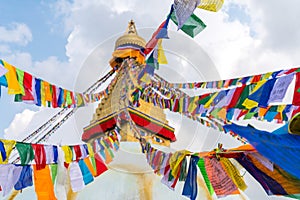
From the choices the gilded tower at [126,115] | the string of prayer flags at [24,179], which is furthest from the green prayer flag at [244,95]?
the gilded tower at [126,115]

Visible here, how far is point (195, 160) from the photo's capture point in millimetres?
4109

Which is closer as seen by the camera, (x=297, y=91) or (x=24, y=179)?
(x=297, y=91)

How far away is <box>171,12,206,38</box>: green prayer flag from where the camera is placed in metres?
4.18

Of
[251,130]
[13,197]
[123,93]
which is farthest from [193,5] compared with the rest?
[123,93]

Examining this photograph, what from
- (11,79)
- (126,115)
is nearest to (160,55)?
(11,79)

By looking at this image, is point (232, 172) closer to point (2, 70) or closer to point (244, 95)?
point (244, 95)

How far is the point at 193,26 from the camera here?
4219 millimetres

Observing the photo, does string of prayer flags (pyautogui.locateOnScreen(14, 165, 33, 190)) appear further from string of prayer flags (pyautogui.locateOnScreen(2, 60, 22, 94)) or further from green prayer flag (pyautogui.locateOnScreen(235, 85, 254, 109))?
green prayer flag (pyautogui.locateOnScreen(235, 85, 254, 109))

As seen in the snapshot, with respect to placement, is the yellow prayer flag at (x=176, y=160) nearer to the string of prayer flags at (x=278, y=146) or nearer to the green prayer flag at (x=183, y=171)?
the green prayer flag at (x=183, y=171)

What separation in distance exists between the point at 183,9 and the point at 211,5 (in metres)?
0.33

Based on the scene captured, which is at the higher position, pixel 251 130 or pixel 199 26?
pixel 199 26

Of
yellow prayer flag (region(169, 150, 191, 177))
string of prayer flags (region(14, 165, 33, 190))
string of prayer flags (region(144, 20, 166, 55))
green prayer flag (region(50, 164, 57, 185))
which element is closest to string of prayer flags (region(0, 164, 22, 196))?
string of prayer flags (region(14, 165, 33, 190))

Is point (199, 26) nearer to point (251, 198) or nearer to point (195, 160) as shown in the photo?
point (195, 160)

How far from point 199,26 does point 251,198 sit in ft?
14.7
